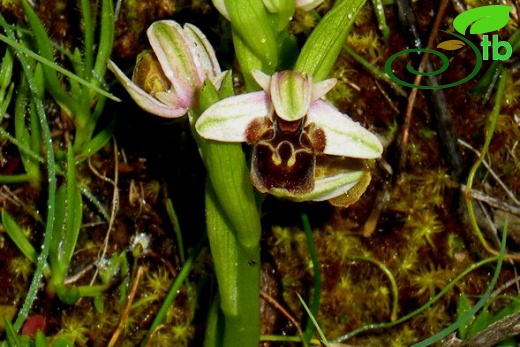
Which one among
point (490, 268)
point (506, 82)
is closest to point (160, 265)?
point (490, 268)

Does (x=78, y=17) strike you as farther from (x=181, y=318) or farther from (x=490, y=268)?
(x=490, y=268)

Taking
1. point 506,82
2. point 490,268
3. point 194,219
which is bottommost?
point 490,268

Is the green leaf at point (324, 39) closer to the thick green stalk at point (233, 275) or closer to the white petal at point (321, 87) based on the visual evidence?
the white petal at point (321, 87)

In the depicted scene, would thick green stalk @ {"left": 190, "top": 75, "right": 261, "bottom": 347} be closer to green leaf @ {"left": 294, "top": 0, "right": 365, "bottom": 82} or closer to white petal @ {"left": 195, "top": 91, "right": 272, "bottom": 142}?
white petal @ {"left": 195, "top": 91, "right": 272, "bottom": 142}

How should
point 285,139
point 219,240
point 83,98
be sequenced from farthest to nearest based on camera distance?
1. point 83,98
2. point 219,240
3. point 285,139

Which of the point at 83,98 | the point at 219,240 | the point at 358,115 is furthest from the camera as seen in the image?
the point at 358,115

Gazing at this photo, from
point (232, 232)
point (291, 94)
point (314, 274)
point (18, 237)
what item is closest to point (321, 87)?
point (291, 94)
